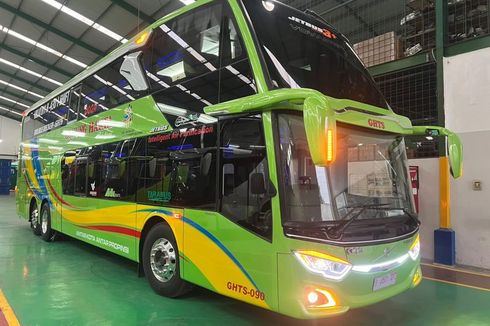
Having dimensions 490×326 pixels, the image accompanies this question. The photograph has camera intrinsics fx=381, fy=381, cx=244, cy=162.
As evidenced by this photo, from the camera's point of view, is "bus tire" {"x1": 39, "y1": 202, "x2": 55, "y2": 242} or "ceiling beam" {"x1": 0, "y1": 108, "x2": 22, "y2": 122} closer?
"bus tire" {"x1": 39, "y1": 202, "x2": 55, "y2": 242}

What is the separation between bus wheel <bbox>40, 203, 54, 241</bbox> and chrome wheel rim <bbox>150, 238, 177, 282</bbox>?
198 inches

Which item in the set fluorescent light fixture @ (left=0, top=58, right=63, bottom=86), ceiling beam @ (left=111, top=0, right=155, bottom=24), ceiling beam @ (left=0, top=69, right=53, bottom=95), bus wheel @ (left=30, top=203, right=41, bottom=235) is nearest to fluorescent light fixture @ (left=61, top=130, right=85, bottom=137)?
bus wheel @ (left=30, top=203, right=41, bottom=235)

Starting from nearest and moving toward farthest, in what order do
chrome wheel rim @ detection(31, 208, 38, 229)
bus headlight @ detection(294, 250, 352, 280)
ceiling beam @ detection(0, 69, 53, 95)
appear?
bus headlight @ detection(294, 250, 352, 280), chrome wheel rim @ detection(31, 208, 38, 229), ceiling beam @ detection(0, 69, 53, 95)

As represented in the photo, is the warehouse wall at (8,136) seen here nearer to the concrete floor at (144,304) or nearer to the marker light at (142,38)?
the concrete floor at (144,304)

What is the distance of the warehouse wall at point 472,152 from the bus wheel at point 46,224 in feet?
28.0

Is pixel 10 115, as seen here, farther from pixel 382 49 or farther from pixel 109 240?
pixel 382 49

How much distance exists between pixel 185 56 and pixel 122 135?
6.01 ft

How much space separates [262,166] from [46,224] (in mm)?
7470

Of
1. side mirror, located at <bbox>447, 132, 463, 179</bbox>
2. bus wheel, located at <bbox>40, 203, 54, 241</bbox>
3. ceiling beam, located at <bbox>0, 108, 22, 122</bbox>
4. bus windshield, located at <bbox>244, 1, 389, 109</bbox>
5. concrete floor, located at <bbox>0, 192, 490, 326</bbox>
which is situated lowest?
concrete floor, located at <bbox>0, 192, 490, 326</bbox>

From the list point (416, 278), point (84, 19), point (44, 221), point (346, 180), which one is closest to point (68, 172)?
point (44, 221)

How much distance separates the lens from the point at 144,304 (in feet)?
14.7

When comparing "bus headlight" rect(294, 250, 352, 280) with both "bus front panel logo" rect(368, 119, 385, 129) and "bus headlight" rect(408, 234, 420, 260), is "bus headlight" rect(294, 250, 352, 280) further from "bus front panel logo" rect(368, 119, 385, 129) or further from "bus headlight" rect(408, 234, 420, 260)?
"bus front panel logo" rect(368, 119, 385, 129)

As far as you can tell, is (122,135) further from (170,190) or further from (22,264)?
Result: (22,264)

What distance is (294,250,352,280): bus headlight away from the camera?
10.2 feet
